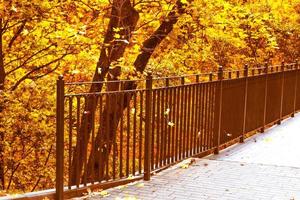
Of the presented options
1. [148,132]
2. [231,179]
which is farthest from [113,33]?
[231,179]

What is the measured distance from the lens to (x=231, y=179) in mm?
7609

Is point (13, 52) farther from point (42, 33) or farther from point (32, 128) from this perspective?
point (32, 128)

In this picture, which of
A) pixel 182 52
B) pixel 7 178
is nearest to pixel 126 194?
pixel 7 178

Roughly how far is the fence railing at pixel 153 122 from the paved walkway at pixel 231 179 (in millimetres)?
247

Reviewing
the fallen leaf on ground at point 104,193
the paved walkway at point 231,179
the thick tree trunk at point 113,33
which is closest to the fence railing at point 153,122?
the fallen leaf on ground at point 104,193

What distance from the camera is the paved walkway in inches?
265

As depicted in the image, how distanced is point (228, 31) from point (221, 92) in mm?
9512

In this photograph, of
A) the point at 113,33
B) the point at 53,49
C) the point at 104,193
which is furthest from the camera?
the point at 53,49

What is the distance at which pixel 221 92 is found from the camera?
9250 mm

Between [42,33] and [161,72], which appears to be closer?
[42,33]

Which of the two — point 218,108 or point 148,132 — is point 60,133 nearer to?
point 148,132

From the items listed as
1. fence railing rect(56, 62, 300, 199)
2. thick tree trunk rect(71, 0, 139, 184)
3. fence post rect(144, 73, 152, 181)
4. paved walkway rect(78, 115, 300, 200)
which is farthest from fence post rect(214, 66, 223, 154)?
thick tree trunk rect(71, 0, 139, 184)

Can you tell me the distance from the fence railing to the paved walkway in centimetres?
25

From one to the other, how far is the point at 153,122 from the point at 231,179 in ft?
4.37
